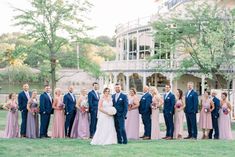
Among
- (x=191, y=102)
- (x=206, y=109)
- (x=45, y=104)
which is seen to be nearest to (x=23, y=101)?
(x=45, y=104)

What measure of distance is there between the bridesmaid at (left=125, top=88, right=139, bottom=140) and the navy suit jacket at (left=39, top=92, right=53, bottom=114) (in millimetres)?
2491

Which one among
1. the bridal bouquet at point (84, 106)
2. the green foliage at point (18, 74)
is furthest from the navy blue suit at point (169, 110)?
the green foliage at point (18, 74)

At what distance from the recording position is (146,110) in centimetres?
1488

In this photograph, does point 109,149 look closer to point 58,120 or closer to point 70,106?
point 70,106

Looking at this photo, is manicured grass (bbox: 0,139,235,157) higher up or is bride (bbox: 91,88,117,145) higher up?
bride (bbox: 91,88,117,145)

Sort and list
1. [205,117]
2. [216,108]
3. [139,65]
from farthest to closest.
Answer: [139,65]
[205,117]
[216,108]

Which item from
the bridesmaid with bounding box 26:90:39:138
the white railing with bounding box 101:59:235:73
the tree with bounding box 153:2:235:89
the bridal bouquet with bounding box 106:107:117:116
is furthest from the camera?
the white railing with bounding box 101:59:235:73

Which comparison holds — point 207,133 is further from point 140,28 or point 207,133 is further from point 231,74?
point 140,28

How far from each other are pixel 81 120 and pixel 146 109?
206cm

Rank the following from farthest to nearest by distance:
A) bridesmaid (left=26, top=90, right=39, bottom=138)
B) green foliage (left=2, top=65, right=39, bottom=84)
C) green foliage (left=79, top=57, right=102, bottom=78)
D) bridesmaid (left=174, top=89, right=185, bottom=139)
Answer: green foliage (left=2, top=65, right=39, bottom=84)
green foliage (left=79, top=57, right=102, bottom=78)
bridesmaid (left=174, top=89, right=185, bottom=139)
bridesmaid (left=26, top=90, right=39, bottom=138)

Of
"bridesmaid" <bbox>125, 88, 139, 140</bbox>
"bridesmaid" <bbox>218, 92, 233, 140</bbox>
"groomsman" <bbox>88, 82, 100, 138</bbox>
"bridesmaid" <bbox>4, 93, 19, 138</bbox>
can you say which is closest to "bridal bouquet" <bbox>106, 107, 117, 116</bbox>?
"groomsman" <bbox>88, 82, 100, 138</bbox>

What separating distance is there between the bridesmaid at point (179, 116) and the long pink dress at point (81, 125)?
9.19 ft

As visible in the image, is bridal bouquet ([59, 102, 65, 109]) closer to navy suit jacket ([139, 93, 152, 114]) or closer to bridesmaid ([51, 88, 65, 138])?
bridesmaid ([51, 88, 65, 138])

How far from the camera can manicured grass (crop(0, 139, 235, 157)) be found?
10836 mm
